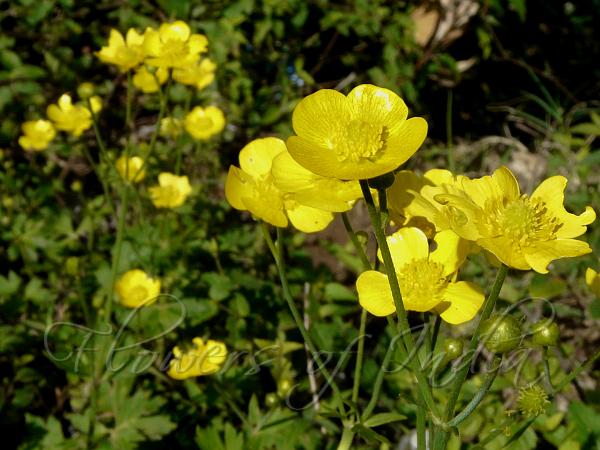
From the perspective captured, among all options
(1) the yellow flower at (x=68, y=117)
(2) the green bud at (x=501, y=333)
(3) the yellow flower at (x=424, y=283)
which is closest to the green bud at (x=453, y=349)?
(3) the yellow flower at (x=424, y=283)

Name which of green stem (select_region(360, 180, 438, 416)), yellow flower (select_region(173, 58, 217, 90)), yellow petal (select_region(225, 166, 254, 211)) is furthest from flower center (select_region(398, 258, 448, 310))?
yellow flower (select_region(173, 58, 217, 90))

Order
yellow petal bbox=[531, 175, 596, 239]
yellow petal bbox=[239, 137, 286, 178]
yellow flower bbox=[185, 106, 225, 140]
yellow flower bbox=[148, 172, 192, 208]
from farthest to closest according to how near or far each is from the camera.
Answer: yellow flower bbox=[185, 106, 225, 140]
yellow flower bbox=[148, 172, 192, 208]
yellow petal bbox=[239, 137, 286, 178]
yellow petal bbox=[531, 175, 596, 239]

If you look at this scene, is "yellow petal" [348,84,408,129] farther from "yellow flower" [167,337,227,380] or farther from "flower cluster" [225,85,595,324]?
"yellow flower" [167,337,227,380]

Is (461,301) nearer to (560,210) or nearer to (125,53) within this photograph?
(560,210)

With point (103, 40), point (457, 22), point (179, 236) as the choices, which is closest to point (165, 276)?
point (179, 236)

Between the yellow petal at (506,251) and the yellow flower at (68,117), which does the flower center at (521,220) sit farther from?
the yellow flower at (68,117)

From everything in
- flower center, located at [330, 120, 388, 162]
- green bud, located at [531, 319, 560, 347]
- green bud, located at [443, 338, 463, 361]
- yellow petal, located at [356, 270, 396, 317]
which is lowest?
green bud, located at [443, 338, 463, 361]

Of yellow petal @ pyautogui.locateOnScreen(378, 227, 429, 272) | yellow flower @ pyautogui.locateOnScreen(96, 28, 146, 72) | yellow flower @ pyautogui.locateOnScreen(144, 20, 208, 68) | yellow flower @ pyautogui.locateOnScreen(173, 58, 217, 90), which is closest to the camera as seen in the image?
yellow petal @ pyautogui.locateOnScreen(378, 227, 429, 272)

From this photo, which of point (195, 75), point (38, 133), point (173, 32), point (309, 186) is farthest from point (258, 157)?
point (38, 133)
